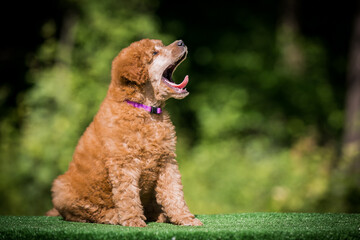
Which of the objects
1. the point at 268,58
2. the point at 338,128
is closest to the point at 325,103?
the point at 338,128

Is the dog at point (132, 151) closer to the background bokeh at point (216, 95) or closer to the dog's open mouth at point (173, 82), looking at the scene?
the dog's open mouth at point (173, 82)

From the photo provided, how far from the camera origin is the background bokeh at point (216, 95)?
852 centimetres

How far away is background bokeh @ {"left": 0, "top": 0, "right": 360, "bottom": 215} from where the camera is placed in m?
8.52

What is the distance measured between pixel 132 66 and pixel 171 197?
1.24 m

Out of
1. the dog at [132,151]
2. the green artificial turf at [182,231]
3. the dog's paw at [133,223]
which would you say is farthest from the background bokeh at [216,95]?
the dog's paw at [133,223]

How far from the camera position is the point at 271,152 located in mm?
11234

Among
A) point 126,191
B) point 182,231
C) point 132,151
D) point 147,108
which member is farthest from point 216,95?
point 182,231

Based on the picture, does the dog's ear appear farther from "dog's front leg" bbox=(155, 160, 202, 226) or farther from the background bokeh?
the background bokeh

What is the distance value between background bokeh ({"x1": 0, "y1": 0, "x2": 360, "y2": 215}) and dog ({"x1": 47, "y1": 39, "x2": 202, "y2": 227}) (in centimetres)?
405

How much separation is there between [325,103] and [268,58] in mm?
2083

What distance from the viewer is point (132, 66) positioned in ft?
13.0

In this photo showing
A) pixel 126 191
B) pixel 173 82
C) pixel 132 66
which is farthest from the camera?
pixel 173 82

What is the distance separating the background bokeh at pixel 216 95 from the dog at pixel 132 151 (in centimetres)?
405

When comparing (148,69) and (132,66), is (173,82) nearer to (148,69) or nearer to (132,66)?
(148,69)
